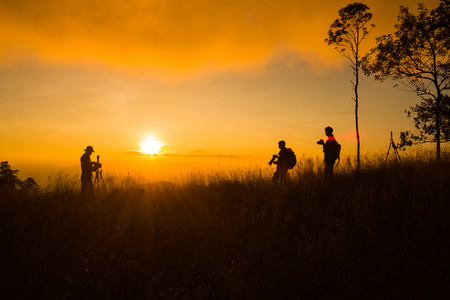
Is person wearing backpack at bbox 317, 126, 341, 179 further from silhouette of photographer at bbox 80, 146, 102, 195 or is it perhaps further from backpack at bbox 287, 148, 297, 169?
silhouette of photographer at bbox 80, 146, 102, 195

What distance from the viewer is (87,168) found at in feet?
35.4

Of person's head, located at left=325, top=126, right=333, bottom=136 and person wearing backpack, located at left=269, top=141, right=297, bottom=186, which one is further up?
person's head, located at left=325, top=126, right=333, bottom=136

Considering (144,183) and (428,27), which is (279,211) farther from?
(428,27)

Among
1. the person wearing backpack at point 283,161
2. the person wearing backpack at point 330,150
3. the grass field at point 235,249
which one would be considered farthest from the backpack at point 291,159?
the grass field at point 235,249

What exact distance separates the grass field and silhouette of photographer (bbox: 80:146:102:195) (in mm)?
2996

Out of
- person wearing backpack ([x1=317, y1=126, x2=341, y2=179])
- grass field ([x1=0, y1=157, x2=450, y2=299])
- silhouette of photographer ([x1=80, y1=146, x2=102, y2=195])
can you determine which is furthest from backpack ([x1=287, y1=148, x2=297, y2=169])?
silhouette of photographer ([x1=80, y1=146, x2=102, y2=195])

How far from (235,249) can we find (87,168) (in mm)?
8216

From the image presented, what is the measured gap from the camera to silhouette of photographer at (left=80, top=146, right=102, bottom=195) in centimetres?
1006

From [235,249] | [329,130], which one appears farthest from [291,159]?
[235,249]

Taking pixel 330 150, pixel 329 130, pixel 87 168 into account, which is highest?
pixel 329 130

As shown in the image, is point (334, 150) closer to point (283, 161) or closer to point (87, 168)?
point (283, 161)

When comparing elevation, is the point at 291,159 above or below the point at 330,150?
below

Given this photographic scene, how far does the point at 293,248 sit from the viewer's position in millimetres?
4566

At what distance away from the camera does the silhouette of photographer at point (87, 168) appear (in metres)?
10.1
